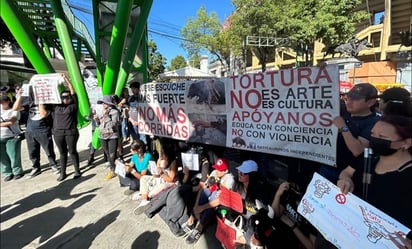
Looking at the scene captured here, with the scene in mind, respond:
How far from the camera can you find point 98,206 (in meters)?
3.63

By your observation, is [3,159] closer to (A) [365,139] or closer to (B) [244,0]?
(B) [244,0]

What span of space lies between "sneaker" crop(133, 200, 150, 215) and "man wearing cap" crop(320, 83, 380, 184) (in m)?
2.35

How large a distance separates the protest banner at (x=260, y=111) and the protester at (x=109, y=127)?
1.06 meters

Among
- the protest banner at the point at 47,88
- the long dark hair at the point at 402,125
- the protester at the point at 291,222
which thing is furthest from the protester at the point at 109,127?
the long dark hair at the point at 402,125

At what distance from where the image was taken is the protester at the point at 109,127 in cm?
441

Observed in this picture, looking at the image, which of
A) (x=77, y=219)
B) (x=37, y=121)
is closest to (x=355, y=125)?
(x=77, y=219)

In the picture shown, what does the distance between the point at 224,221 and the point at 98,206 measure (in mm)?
1996

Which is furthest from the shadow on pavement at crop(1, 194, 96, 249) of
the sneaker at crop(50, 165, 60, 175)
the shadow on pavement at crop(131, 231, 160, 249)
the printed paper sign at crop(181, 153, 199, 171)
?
the printed paper sign at crop(181, 153, 199, 171)

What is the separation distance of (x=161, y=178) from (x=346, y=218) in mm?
2481

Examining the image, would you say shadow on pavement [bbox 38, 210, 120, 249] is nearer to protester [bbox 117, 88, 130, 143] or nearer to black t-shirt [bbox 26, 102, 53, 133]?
protester [bbox 117, 88, 130, 143]

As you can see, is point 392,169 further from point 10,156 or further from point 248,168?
point 10,156

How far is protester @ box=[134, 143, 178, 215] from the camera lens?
3.53 m

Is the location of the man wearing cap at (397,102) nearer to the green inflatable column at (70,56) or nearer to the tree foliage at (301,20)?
the tree foliage at (301,20)

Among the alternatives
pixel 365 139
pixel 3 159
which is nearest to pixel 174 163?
pixel 365 139
